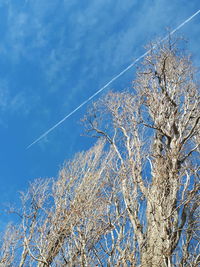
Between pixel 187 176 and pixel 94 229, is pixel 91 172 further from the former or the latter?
pixel 187 176

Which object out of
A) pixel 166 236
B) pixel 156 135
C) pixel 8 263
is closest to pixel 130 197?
pixel 166 236

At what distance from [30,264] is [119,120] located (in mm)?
5382

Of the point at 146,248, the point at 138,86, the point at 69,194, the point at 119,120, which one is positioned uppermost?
the point at 138,86

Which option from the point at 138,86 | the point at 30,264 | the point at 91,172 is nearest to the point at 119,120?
the point at 138,86

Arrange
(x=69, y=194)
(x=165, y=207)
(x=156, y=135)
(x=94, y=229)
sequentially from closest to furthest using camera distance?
(x=165, y=207) → (x=94, y=229) → (x=156, y=135) → (x=69, y=194)

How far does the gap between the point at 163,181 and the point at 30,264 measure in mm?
5937

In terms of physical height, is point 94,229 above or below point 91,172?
below

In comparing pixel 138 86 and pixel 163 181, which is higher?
pixel 138 86

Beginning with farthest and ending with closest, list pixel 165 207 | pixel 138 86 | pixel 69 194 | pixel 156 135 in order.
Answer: pixel 69 194, pixel 138 86, pixel 156 135, pixel 165 207

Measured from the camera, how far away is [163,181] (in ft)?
16.8

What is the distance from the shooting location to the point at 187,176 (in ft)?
18.3

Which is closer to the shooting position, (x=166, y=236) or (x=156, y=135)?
(x=166, y=236)

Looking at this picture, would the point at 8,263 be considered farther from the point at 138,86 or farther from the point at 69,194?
the point at 138,86

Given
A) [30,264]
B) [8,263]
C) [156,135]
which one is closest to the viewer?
[156,135]
